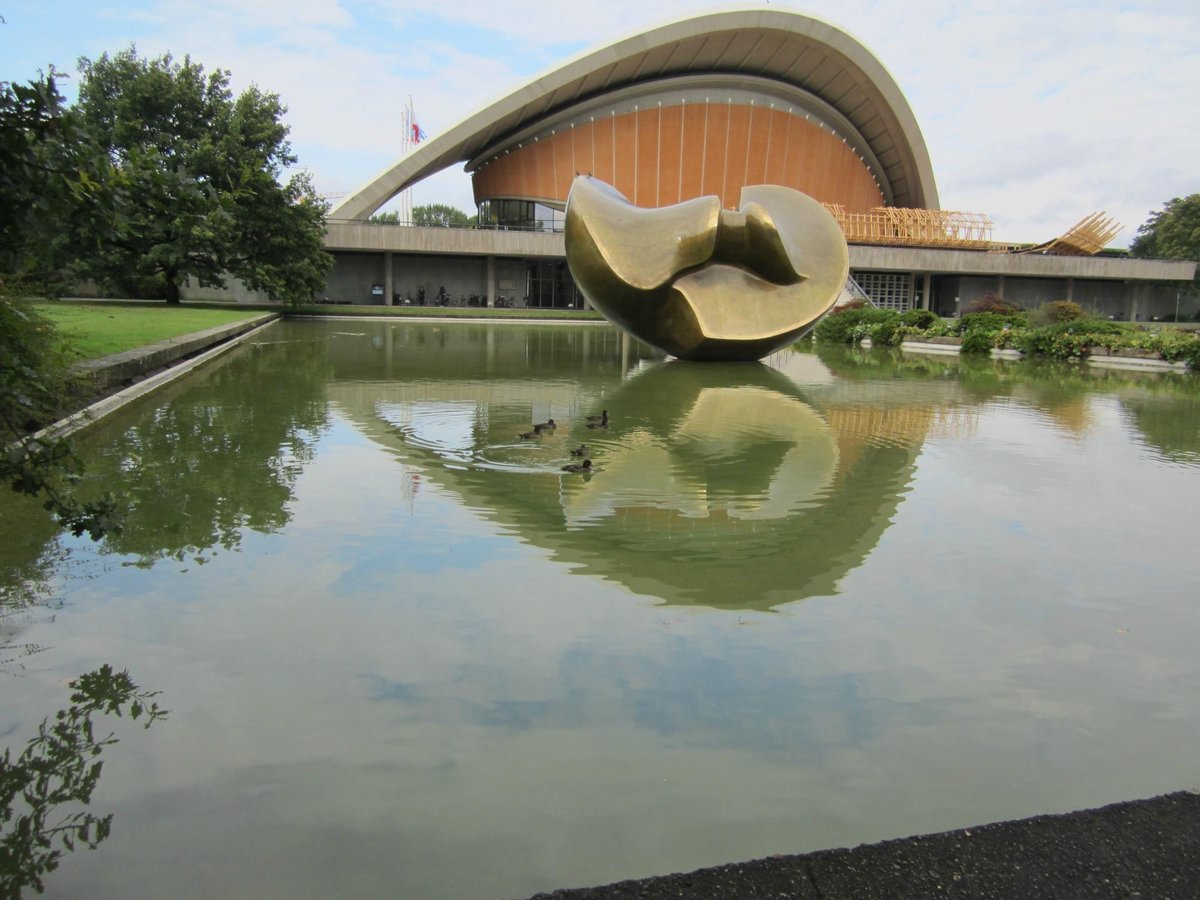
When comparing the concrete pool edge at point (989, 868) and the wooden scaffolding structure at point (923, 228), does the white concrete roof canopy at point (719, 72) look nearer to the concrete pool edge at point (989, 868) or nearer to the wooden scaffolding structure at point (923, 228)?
the wooden scaffolding structure at point (923, 228)

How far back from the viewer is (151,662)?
3.65 meters

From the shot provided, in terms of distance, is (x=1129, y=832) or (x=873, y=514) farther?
(x=873, y=514)

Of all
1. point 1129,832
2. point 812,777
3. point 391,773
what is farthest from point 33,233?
point 1129,832

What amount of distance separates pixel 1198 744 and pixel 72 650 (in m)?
4.15

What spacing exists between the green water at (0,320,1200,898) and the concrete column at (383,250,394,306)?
34.0 meters

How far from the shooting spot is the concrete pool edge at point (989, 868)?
224 centimetres

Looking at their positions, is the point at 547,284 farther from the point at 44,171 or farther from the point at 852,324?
the point at 44,171

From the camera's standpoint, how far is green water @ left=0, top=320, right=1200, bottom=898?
2.70 m

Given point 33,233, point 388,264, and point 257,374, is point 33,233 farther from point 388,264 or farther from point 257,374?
point 388,264

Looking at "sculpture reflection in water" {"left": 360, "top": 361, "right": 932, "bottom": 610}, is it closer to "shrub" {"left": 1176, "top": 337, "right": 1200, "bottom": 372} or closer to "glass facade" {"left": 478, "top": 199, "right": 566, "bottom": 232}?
"shrub" {"left": 1176, "top": 337, "right": 1200, "bottom": 372}

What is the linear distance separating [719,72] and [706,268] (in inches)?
1332

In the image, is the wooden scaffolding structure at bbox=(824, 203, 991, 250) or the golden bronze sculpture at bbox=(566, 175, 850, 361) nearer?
the golden bronze sculpture at bbox=(566, 175, 850, 361)

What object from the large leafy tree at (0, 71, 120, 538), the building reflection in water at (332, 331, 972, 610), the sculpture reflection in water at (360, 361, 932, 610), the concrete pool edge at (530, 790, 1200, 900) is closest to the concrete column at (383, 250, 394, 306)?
the building reflection in water at (332, 331, 972, 610)

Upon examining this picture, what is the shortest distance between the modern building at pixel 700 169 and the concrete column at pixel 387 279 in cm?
6
